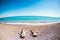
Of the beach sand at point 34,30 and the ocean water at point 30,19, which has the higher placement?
the ocean water at point 30,19

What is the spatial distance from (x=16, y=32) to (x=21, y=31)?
0.10 m

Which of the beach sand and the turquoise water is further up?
the turquoise water

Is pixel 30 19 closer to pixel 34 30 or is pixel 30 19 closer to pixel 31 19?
pixel 31 19

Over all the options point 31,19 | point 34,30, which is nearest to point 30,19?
point 31,19

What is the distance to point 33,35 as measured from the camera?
7.74 ft

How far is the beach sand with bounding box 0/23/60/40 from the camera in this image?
2.33 meters

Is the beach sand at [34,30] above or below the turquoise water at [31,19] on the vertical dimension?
below

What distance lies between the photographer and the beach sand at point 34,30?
2.33 meters

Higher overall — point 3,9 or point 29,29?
point 3,9

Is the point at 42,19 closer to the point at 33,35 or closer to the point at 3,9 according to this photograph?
the point at 33,35

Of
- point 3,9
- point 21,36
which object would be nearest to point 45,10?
point 21,36

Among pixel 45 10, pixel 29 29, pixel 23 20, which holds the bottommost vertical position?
pixel 29 29

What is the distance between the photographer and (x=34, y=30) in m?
2.39

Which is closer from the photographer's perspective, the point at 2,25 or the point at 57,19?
the point at 57,19
